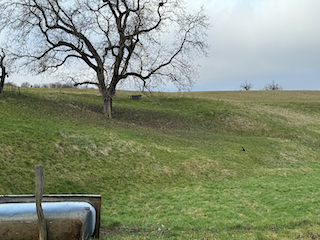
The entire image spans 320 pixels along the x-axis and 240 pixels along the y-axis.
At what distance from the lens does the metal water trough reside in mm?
4875

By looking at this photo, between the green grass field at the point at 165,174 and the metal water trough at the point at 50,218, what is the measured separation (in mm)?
1191

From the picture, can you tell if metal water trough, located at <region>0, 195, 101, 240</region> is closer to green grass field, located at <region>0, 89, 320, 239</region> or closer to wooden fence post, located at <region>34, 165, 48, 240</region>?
wooden fence post, located at <region>34, 165, 48, 240</region>

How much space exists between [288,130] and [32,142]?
23762 millimetres

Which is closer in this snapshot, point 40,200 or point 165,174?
point 40,200

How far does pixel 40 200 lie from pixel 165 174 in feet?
29.0

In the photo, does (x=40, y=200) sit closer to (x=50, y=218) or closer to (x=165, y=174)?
(x=50, y=218)

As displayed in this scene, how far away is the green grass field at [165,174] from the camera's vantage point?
24.5ft

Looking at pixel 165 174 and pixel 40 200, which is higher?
pixel 40 200

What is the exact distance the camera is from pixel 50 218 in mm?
4984

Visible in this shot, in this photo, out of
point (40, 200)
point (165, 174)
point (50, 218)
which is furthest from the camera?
point (165, 174)

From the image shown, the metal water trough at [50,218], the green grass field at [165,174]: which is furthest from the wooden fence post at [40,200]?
the green grass field at [165,174]

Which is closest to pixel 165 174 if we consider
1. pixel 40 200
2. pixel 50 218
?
pixel 50 218

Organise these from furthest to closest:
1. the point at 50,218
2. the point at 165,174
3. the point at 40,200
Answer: the point at 165,174
the point at 50,218
the point at 40,200

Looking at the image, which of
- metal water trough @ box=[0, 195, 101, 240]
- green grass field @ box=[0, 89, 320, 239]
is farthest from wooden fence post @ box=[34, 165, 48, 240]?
green grass field @ box=[0, 89, 320, 239]
